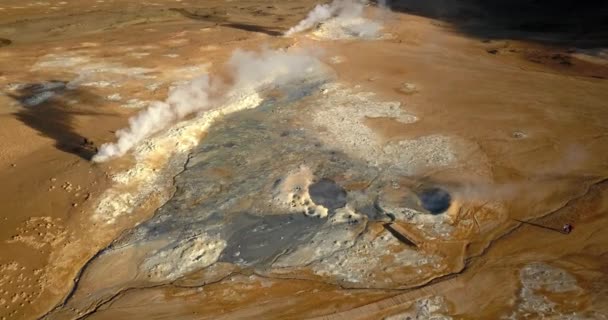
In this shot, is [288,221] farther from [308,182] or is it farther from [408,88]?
[408,88]

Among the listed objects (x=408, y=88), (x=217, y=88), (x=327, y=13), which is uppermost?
(x=327, y=13)

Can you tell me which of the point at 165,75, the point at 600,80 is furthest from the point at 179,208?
the point at 600,80

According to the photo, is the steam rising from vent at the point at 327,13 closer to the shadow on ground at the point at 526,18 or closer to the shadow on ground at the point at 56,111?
the shadow on ground at the point at 526,18

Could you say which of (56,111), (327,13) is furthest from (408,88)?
(327,13)

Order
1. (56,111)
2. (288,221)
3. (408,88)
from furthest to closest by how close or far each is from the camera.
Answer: (408,88)
(56,111)
(288,221)

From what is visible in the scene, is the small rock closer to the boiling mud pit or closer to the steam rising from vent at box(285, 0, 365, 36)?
the boiling mud pit

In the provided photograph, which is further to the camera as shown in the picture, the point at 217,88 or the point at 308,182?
the point at 217,88

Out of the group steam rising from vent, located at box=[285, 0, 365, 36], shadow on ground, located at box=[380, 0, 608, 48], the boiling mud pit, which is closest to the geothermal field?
the boiling mud pit
